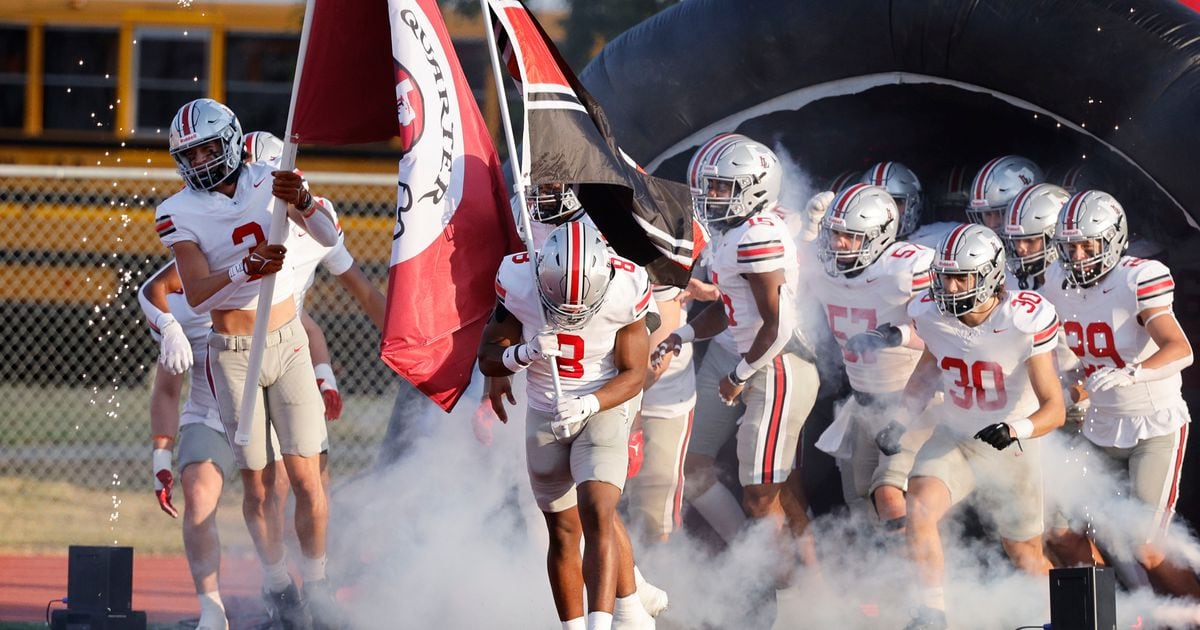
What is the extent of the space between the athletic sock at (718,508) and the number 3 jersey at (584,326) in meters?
2.00

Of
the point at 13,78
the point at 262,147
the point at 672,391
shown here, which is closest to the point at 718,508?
the point at 672,391

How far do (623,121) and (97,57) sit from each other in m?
5.23

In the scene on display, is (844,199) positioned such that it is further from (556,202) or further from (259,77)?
(259,77)

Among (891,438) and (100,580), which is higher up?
(891,438)

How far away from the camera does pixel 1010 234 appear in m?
7.76

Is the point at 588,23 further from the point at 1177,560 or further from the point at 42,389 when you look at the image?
the point at 1177,560

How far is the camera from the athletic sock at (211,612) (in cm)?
677

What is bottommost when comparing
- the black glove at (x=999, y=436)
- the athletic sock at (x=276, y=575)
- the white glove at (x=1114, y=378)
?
the athletic sock at (x=276, y=575)

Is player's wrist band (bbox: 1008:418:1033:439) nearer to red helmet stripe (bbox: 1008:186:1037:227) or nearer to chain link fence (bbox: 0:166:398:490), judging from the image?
red helmet stripe (bbox: 1008:186:1037:227)

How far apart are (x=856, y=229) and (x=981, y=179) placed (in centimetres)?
79

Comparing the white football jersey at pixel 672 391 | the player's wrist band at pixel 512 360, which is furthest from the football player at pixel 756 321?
the player's wrist band at pixel 512 360

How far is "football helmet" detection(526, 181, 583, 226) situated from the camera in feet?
22.0

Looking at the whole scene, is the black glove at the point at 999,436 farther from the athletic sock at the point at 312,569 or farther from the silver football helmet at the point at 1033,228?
the athletic sock at the point at 312,569

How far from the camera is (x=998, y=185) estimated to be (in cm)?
812
